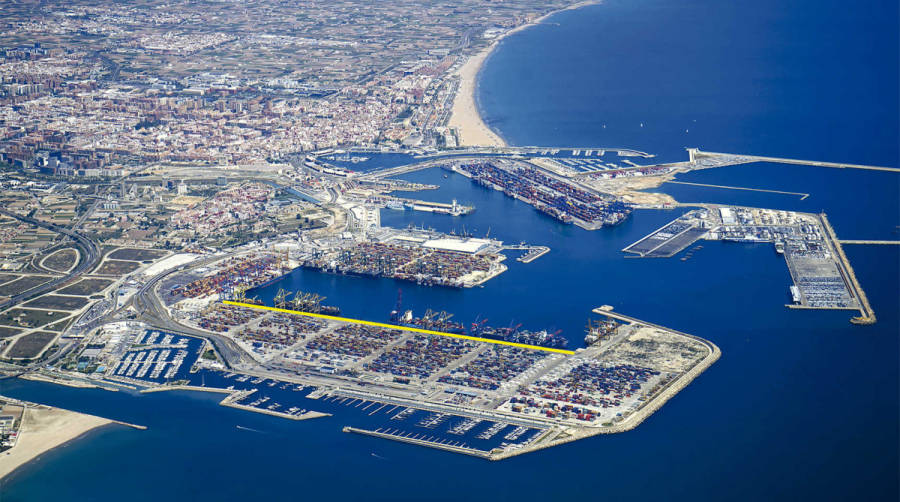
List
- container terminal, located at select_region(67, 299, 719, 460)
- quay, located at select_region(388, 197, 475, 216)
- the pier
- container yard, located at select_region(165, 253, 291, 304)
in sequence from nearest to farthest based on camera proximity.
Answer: container terminal, located at select_region(67, 299, 719, 460)
container yard, located at select_region(165, 253, 291, 304)
quay, located at select_region(388, 197, 475, 216)
the pier

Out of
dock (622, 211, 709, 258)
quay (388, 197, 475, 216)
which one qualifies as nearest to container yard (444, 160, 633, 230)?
dock (622, 211, 709, 258)

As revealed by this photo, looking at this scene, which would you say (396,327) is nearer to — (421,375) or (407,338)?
(407,338)

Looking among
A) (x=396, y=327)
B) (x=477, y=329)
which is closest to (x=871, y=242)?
(x=477, y=329)

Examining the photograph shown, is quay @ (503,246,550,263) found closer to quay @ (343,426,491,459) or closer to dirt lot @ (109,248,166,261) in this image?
dirt lot @ (109,248,166,261)

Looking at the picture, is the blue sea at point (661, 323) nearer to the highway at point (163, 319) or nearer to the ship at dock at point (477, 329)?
the ship at dock at point (477, 329)

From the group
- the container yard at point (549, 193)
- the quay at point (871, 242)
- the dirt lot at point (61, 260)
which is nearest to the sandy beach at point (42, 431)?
the dirt lot at point (61, 260)

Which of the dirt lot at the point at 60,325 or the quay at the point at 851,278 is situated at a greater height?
the quay at the point at 851,278
